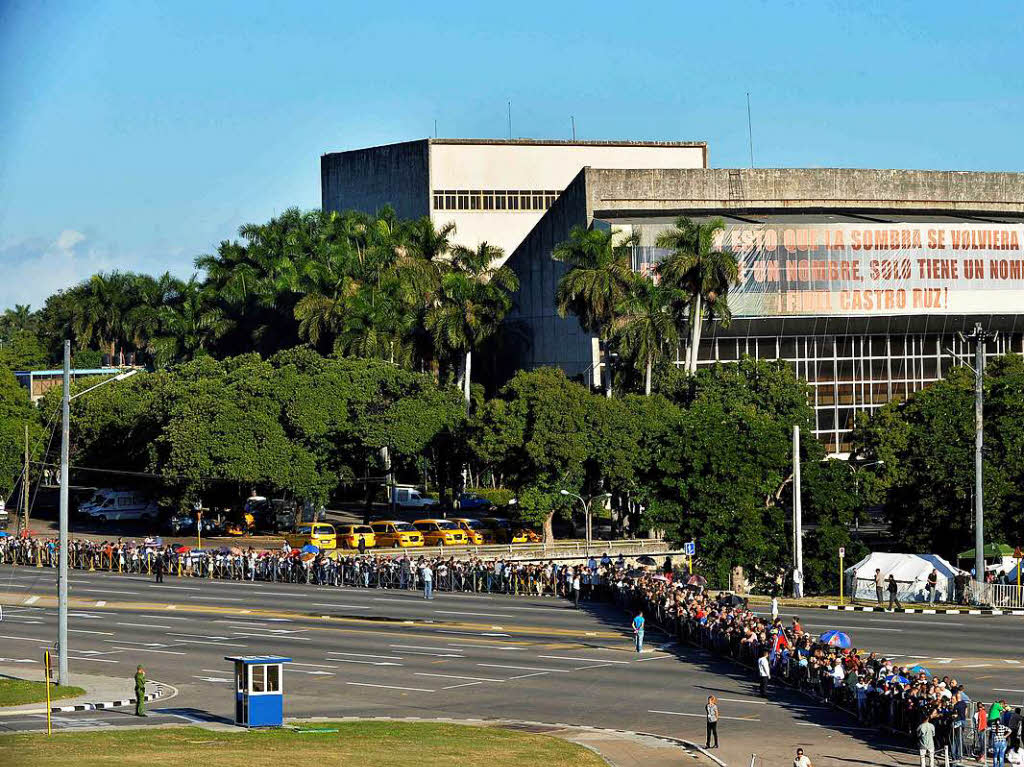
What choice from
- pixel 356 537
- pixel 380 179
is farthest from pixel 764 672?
pixel 380 179

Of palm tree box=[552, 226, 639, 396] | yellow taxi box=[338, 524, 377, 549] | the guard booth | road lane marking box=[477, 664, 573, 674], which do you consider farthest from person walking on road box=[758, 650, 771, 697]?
palm tree box=[552, 226, 639, 396]

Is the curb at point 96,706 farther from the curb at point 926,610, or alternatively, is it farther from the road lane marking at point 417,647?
the curb at point 926,610

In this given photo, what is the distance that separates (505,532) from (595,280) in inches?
733

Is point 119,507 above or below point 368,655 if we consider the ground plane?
above

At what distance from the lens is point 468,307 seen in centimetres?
10600

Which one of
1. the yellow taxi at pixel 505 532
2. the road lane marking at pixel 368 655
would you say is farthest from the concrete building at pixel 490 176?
the road lane marking at pixel 368 655

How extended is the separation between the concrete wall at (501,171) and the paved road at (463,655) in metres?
70.9

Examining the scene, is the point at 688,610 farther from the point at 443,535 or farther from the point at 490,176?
the point at 490,176

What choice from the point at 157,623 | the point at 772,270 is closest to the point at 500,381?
the point at 772,270

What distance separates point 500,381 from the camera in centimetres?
12412

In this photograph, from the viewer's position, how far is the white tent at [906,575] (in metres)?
61.6

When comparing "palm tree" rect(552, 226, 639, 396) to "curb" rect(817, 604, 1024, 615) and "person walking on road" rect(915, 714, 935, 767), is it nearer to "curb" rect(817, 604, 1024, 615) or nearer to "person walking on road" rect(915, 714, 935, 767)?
"curb" rect(817, 604, 1024, 615)

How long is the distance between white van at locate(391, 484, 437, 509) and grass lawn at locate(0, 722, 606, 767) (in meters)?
69.2

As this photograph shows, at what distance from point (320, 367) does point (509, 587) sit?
3461 cm
